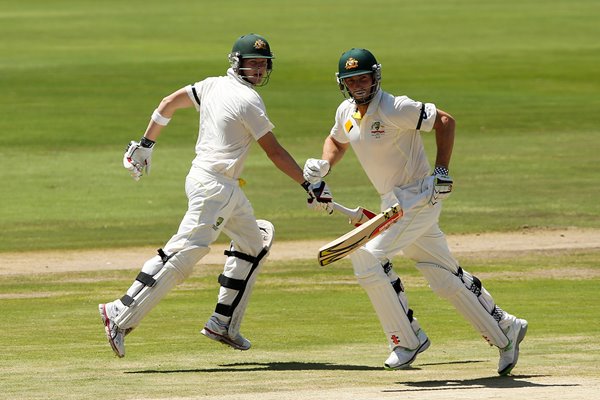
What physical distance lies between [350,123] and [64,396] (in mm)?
2521

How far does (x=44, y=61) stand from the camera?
3928 centimetres

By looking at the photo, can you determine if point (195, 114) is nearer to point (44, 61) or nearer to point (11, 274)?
point (44, 61)

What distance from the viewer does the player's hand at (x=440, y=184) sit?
8.59m

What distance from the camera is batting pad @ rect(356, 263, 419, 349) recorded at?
332 inches

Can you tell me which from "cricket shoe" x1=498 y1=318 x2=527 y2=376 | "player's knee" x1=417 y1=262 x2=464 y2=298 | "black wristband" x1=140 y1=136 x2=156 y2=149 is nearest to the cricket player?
"black wristband" x1=140 y1=136 x2=156 y2=149

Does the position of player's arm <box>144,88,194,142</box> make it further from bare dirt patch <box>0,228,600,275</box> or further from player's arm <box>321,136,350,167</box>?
bare dirt patch <box>0,228,600,275</box>

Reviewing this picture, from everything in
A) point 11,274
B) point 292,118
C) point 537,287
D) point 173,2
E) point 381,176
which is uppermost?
point 381,176

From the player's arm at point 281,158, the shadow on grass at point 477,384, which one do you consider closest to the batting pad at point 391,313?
the shadow on grass at point 477,384

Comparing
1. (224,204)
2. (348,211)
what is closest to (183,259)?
(224,204)

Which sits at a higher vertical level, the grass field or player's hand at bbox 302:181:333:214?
player's hand at bbox 302:181:333:214

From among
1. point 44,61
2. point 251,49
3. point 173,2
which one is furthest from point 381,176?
point 173,2

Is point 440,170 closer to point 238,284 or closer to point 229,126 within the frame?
point 229,126

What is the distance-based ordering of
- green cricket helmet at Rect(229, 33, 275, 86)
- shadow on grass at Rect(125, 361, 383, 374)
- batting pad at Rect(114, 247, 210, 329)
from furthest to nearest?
green cricket helmet at Rect(229, 33, 275, 86)
batting pad at Rect(114, 247, 210, 329)
shadow on grass at Rect(125, 361, 383, 374)

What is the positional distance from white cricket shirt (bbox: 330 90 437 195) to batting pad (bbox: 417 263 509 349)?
23.4 inches
